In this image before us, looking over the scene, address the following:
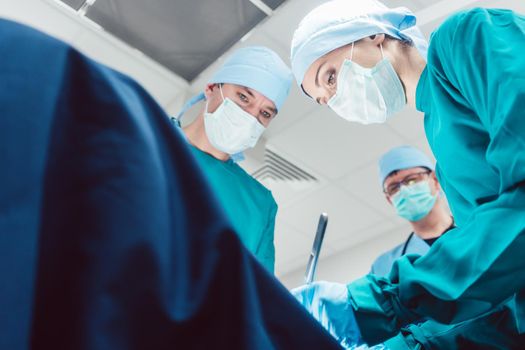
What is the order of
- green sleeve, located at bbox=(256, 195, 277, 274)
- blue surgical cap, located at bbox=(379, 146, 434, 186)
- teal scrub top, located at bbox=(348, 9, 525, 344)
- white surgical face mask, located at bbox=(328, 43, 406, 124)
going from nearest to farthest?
teal scrub top, located at bbox=(348, 9, 525, 344) → white surgical face mask, located at bbox=(328, 43, 406, 124) → green sleeve, located at bbox=(256, 195, 277, 274) → blue surgical cap, located at bbox=(379, 146, 434, 186)

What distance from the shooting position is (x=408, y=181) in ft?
6.77

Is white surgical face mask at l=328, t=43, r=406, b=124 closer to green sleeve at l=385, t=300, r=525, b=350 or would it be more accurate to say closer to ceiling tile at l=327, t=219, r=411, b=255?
green sleeve at l=385, t=300, r=525, b=350

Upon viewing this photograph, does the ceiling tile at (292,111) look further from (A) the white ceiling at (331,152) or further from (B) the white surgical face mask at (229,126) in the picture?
(B) the white surgical face mask at (229,126)

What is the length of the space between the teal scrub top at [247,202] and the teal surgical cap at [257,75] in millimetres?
241

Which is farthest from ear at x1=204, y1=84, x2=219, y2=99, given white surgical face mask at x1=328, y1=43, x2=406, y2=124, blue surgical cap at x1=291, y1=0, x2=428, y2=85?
white surgical face mask at x1=328, y1=43, x2=406, y2=124

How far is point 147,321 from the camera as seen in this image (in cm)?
33

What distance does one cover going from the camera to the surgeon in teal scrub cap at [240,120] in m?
1.61

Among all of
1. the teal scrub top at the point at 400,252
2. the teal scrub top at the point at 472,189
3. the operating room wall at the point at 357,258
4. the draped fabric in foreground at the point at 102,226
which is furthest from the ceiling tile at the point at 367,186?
the draped fabric in foreground at the point at 102,226

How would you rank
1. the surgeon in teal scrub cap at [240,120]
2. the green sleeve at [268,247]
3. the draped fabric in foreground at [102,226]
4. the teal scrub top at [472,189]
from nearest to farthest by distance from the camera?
the draped fabric in foreground at [102,226] → the teal scrub top at [472,189] → the green sleeve at [268,247] → the surgeon in teal scrub cap at [240,120]

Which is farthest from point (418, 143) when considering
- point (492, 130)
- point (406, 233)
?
point (492, 130)

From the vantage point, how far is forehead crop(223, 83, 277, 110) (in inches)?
67.9

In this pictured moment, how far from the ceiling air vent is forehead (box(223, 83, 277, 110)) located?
940 millimetres

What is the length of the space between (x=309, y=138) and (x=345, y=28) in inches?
52.2

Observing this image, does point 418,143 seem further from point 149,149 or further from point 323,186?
point 149,149
